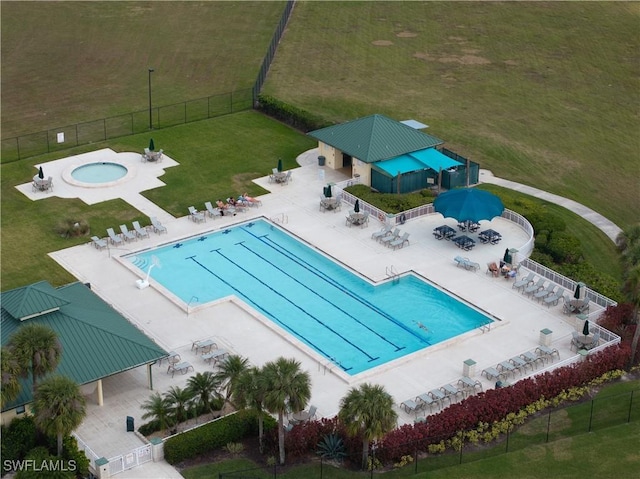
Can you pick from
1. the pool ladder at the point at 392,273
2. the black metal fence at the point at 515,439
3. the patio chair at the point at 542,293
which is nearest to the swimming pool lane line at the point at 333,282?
the pool ladder at the point at 392,273

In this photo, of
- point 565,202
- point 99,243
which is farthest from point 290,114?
point 99,243

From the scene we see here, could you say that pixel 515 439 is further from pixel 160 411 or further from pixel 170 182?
pixel 170 182

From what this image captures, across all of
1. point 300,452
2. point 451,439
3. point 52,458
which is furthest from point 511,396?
point 52,458

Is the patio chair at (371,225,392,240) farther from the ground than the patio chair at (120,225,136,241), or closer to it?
farther from the ground

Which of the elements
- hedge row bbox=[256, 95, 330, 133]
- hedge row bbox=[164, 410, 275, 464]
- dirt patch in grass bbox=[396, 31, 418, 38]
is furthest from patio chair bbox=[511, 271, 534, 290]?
dirt patch in grass bbox=[396, 31, 418, 38]

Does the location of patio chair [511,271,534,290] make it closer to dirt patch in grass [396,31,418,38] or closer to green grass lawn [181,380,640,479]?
green grass lawn [181,380,640,479]
